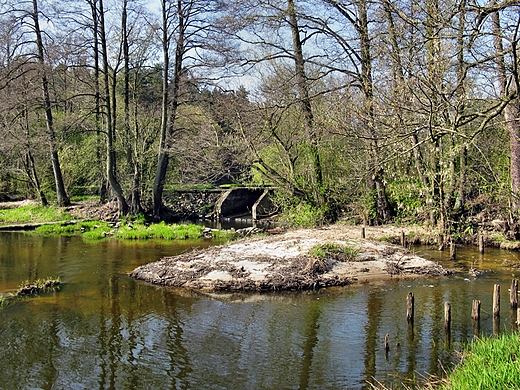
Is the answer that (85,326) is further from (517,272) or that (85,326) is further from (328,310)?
(517,272)

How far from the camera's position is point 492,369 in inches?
200

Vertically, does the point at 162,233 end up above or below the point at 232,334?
above

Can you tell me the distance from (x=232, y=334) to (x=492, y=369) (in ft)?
15.7

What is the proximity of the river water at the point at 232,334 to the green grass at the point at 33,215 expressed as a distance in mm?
14171

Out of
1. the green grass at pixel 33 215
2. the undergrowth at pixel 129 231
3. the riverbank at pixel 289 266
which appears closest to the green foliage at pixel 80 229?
the undergrowth at pixel 129 231

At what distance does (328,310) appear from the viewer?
10.1 meters

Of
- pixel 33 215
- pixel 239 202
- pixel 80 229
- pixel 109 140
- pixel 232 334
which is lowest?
pixel 232 334

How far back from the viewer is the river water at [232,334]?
23.4 feet

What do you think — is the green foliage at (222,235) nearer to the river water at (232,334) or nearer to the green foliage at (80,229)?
the green foliage at (80,229)

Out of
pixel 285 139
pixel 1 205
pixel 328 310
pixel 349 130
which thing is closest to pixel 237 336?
pixel 328 310

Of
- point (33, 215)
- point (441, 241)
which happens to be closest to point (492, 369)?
point (441, 241)

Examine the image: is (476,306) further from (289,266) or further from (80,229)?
(80,229)

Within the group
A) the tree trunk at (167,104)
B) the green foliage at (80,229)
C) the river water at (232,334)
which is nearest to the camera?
the river water at (232,334)

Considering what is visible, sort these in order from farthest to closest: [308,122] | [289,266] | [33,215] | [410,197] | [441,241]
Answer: [33,215]
[308,122]
[410,197]
[441,241]
[289,266]
